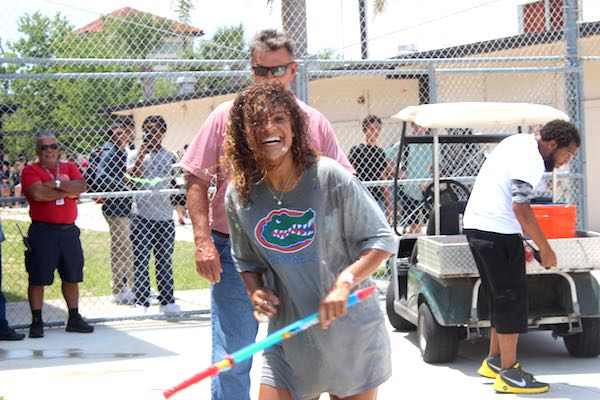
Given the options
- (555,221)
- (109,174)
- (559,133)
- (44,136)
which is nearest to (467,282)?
(555,221)

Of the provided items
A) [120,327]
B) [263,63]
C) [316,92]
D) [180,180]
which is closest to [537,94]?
[316,92]

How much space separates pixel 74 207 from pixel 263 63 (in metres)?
4.62

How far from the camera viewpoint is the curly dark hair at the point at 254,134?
11.1ft

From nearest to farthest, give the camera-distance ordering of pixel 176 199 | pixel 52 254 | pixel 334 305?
1. pixel 334 305
2. pixel 52 254
3. pixel 176 199

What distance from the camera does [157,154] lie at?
938 centimetres

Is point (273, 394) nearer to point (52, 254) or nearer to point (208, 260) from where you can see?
point (208, 260)

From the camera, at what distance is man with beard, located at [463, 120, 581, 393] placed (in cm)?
584

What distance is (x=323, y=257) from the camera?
3.41 metres

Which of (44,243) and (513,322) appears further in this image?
(44,243)

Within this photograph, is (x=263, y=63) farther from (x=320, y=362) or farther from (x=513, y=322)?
(x=513, y=322)

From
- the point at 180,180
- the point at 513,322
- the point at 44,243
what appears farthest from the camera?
the point at 180,180

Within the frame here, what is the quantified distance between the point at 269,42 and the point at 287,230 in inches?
45.8

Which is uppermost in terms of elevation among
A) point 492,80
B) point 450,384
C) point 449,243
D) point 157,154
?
point 492,80

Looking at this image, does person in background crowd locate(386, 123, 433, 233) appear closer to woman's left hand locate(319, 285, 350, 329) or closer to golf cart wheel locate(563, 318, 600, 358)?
golf cart wheel locate(563, 318, 600, 358)
